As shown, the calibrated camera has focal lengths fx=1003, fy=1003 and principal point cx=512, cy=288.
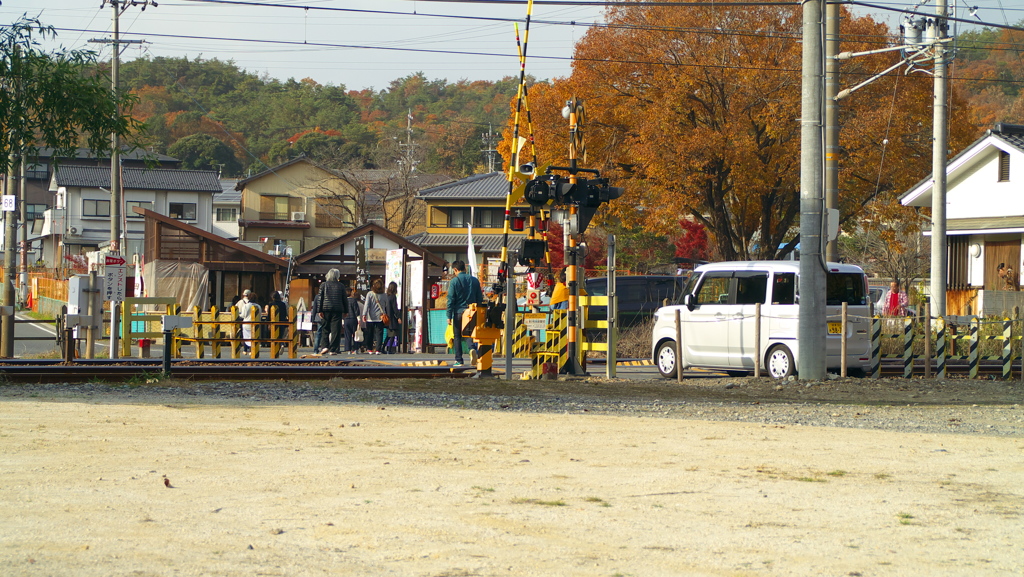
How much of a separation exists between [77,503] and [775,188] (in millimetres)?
23832

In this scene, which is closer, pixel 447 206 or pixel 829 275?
pixel 829 275

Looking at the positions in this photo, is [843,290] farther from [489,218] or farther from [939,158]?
[489,218]

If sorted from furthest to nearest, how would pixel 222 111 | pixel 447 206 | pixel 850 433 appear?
pixel 222 111
pixel 447 206
pixel 850 433

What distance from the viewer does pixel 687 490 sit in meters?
6.37

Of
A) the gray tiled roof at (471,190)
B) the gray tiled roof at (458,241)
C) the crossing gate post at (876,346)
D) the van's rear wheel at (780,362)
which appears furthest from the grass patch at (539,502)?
the gray tiled roof at (471,190)

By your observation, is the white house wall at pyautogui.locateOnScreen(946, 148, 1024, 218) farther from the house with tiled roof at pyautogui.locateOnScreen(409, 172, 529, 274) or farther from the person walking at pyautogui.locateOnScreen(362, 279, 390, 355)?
the house with tiled roof at pyautogui.locateOnScreen(409, 172, 529, 274)

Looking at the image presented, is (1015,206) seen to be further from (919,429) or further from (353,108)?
(353,108)

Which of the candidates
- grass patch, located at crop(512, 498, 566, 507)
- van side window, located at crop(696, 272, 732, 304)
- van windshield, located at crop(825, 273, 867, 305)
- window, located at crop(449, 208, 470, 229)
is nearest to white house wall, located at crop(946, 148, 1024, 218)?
van windshield, located at crop(825, 273, 867, 305)

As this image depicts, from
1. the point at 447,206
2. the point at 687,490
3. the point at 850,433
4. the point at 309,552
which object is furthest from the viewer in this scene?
the point at 447,206

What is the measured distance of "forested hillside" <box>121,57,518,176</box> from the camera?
2869 inches

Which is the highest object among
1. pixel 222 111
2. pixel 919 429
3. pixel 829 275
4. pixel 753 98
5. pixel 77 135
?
pixel 222 111

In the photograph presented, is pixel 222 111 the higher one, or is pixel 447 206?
pixel 222 111

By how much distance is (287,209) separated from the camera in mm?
62625

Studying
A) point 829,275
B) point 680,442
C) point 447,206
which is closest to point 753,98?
point 829,275
